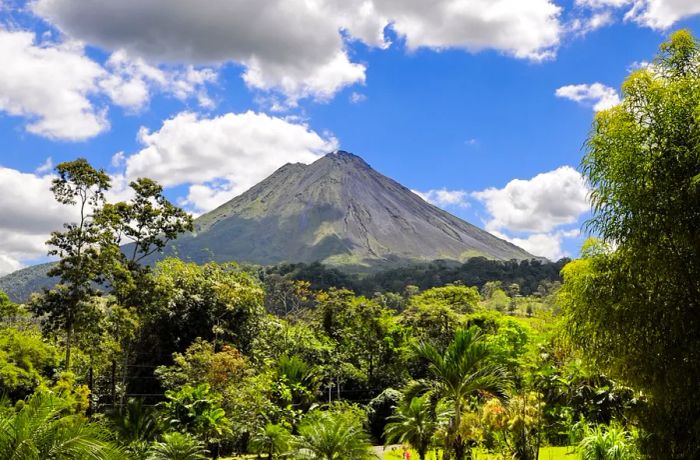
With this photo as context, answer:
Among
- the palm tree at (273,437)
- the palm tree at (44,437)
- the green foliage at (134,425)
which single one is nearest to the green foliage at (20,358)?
the green foliage at (134,425)

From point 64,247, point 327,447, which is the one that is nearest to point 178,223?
point 64,247

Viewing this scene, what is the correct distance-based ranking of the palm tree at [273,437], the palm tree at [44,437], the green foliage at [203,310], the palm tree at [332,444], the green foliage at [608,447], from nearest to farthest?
the palm tree at [44,437]
the green foliage at [608,447]
the palm tree at [332,444]
the palm tree at [273,437]
the green foliage at [203,310]

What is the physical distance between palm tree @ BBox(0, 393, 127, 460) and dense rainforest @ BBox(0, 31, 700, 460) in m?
0.02

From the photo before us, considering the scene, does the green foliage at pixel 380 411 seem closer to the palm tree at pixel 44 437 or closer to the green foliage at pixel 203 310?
the green foliage at pixel 203 310

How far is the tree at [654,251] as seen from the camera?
24.3 ft

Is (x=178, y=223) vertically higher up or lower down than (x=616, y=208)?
higher up

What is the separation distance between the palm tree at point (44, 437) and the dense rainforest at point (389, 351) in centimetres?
2

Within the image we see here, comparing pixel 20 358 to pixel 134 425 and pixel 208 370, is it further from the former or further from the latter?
pixel 208 370

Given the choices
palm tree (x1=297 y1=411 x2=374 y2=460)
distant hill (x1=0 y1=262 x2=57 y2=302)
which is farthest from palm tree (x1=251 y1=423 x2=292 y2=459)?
distant hill (x1=0 y1=262 x2=57 y2=302)

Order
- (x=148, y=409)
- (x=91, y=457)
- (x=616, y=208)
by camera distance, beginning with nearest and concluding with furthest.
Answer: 1. (x=91, y=457)
2. (x=616, y=208)
3. (x=148, y=409)

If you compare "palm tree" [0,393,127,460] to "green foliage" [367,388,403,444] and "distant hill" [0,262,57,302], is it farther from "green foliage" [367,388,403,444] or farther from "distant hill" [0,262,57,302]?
"distant hill" [0,262,57,302]

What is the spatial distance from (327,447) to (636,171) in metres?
9.35

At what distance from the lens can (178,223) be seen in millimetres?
20297

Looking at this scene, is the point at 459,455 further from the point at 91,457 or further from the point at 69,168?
the point at 69,168
